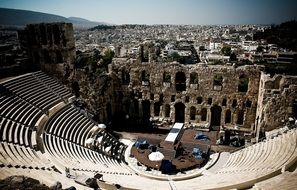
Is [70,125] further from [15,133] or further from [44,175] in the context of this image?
[44,175]

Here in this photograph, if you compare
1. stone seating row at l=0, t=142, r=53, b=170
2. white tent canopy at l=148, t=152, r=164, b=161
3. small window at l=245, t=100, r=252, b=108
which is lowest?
white tent canopy at l=148, t=152, r=164, b=161

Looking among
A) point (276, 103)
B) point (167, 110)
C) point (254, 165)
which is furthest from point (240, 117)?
point (254, 165)

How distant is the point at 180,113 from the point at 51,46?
743 inches

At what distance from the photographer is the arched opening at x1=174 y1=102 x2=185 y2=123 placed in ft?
116

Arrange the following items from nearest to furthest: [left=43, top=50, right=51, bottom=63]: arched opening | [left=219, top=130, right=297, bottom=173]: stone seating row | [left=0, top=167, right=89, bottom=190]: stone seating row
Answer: [left=0, top=167, right=89, bottom=190]: stone seating row → [left=219, top=130, right=297, bottom=173]: stone seating row → [left=43, top=50, right=51, bottom=63]: arched opening

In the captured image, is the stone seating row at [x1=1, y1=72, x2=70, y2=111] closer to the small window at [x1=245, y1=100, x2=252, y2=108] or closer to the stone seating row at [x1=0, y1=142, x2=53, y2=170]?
the stone seating row at [x1=0, y1=142, x2=53, y2=170]

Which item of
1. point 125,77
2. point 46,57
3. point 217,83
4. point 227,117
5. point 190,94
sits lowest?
point 227,117

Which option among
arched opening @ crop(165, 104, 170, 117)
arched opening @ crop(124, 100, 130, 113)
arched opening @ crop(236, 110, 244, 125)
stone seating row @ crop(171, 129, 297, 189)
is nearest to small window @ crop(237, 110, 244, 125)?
arched opening @ crop(236, 110, 244, 125)

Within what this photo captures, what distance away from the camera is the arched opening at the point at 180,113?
35500 millimetres

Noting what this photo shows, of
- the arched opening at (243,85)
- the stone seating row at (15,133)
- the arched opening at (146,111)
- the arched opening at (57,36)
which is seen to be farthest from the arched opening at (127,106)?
the stone seating row at (15,133)

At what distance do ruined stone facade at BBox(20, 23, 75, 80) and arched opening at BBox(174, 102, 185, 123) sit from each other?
1481 cm

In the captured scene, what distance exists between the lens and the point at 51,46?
3297cm

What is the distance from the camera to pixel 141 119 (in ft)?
118

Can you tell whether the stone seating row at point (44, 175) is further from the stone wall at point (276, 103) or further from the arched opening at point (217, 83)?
the arched opening at point (217, 83)
